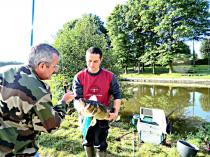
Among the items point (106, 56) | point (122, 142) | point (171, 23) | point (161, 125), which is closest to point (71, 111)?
point (106, 56)

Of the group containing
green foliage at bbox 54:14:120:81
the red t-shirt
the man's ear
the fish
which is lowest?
the fish

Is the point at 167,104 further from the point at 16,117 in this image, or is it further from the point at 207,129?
the point at 16,117

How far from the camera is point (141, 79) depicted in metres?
25.9

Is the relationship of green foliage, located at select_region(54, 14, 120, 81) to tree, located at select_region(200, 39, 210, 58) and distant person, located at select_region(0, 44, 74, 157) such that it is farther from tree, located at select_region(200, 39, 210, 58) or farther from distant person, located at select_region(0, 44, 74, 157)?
tree, located at select_region(200, 39, 210, 58)

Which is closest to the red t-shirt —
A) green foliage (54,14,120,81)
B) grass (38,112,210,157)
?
grass (38,112,210,157)

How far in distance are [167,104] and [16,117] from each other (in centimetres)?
1144

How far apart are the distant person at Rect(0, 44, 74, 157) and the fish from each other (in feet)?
3.11

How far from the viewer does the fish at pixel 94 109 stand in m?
2.88

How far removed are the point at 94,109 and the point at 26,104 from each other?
4.05ft

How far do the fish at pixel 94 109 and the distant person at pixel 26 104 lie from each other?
3.11ft

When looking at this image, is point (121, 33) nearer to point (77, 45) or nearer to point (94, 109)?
point (77, 45)

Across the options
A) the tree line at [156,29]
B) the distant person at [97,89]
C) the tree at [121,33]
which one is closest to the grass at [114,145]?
the distant person at [97,89]

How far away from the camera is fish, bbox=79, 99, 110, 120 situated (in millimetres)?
2885

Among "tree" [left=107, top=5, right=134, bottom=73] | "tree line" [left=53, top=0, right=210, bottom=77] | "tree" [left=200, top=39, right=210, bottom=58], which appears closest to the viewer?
"tree line" [left=53, top=0, right=210, bottom=77]
